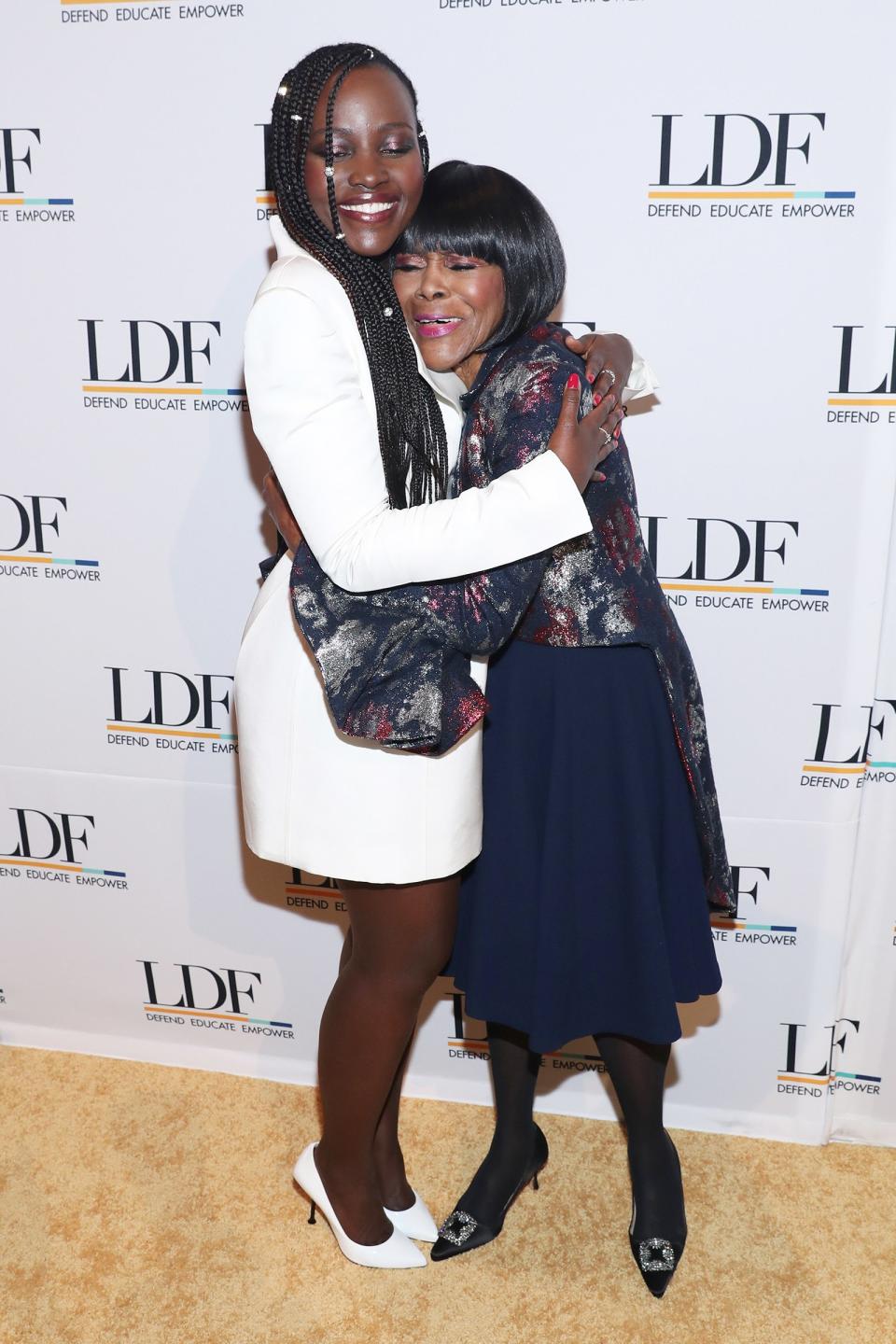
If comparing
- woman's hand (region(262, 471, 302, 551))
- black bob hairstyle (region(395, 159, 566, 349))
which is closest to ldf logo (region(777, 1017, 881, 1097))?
woman's hand (region(262, 471, 302, 551))

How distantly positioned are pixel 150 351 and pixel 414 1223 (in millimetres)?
1461

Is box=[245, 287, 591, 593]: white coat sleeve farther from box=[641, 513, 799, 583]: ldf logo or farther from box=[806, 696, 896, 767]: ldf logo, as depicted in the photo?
box=[806, 696, 896, 767]: ldf logo

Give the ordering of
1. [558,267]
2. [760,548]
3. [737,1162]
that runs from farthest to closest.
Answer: [737,1162] → [760,548] → [558,267]

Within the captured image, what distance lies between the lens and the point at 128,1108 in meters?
2.12

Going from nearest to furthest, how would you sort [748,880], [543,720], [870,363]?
[543,720] → [870,363] → [748,880]

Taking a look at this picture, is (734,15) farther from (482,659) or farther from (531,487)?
(482,659)

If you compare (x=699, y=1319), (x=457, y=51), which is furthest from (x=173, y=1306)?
(x=457, y=51)

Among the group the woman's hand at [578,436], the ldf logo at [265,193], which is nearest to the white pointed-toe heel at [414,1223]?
the woman's hand at [578,436]

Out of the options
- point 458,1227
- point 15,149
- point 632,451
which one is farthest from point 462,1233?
point 15,149

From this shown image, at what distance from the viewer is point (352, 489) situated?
1.29 metres

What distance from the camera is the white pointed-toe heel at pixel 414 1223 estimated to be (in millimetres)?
1803

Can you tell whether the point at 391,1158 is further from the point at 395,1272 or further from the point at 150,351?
the point at 150,351

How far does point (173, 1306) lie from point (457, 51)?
1886mm

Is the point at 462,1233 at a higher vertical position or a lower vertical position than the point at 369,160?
lower
